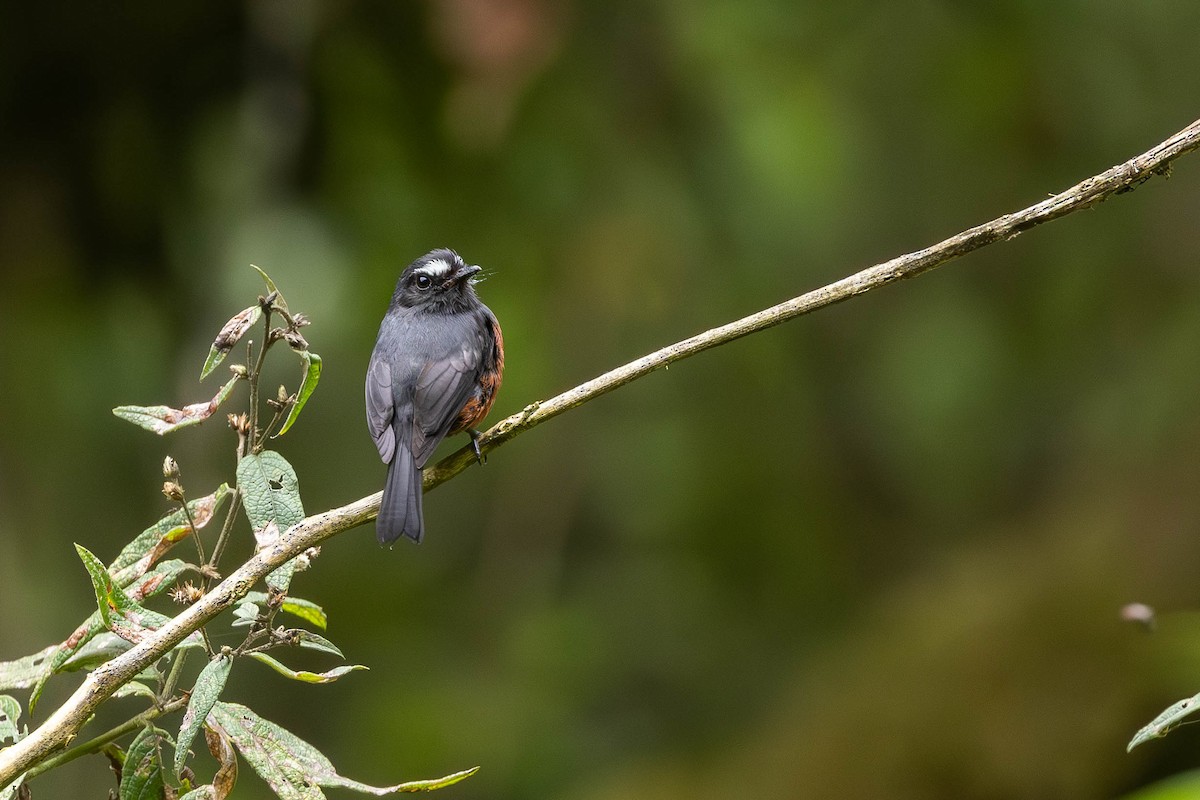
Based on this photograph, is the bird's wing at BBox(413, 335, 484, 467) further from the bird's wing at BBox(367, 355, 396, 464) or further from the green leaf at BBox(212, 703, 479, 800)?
the green leaf at BBox(212, 703, 479, 800)

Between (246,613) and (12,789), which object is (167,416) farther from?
(12,789)

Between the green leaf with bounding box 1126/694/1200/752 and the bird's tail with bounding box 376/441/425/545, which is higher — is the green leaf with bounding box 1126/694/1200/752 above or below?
below

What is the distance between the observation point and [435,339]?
3562 millimetres

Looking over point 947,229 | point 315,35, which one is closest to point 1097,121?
point 947,229

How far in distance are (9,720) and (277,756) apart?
43cm

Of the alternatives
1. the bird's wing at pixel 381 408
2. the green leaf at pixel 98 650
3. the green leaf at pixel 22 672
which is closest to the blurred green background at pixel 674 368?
the bird's wing at pixel 381 408

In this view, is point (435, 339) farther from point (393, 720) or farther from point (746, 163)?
point (393, 720)

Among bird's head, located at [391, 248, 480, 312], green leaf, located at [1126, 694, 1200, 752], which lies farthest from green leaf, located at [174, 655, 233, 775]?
bird's head, located at [391, 248, 480, 312]

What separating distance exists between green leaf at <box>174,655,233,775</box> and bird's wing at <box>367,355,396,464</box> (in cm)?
139

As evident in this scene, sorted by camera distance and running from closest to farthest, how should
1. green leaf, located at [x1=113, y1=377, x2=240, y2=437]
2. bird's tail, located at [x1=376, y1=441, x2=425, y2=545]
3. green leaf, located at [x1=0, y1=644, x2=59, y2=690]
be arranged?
1. green leaf, located at [x1=113, y1=377, x2=240, y2=437]
2. green leaf, located at [x1=0, y1=644, x2=59, y2=690]
3. bird's tail, located at [x1=376, y1=441, x2=425, y2=545]

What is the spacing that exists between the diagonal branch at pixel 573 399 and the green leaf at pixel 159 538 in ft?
0.65

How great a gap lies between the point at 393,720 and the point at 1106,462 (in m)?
3.83

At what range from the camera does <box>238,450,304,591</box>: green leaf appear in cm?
179

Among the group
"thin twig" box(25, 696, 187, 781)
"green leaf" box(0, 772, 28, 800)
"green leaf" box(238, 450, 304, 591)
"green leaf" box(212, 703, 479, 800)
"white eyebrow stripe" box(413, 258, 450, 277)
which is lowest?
"green leaf" box(212, 703, 479, 800)
